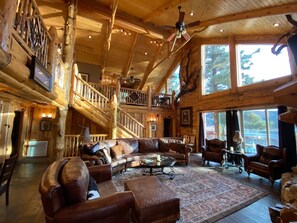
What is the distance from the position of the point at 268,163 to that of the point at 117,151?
4.30 metres

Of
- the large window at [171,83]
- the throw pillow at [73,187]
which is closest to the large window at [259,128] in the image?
the large window at [171,83]

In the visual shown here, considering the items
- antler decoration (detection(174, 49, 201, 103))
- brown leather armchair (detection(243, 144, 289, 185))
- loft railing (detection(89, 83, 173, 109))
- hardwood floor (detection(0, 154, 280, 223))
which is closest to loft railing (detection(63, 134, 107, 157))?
hardwood floor (detection(0, 154, 280, 223))

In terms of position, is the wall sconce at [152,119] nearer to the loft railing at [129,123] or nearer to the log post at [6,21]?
the loft railing at [129,123]

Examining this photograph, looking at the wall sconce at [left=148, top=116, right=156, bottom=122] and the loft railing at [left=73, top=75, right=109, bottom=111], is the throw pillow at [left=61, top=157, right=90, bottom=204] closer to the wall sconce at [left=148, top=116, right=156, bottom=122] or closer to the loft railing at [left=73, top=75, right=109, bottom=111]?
the loft railing at [left=73, top=75, right=109, bottom=111]

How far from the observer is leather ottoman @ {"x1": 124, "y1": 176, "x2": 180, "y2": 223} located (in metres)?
2.14

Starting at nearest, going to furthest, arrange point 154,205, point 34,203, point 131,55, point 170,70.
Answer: point 154,205 → point 34,203 → point 131,55 → point 170,70

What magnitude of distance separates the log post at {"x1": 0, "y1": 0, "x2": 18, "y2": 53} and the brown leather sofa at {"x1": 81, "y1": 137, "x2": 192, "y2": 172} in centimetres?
290

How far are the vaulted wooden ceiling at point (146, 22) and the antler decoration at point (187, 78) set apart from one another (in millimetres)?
1233

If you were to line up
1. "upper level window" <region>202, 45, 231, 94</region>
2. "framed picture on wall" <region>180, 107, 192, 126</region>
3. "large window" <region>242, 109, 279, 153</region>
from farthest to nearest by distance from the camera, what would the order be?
"framed picture on wall" <region>180, 107, 192, 126</region>
"upper level window" <region>202, 45, 231, 94</region>
"large window" <region>242, 109, 279, 153</region>

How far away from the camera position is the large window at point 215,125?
7398mm

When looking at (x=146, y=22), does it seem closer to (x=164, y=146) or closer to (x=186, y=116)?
(x=186, y=116)

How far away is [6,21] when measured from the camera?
1.51 meters

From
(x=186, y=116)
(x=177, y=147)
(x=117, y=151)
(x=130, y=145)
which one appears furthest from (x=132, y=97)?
(x=117, y=151)

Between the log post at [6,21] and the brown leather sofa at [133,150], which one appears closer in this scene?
the log post at [6,21]
